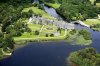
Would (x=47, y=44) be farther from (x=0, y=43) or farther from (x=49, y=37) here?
(x=0, y=43)

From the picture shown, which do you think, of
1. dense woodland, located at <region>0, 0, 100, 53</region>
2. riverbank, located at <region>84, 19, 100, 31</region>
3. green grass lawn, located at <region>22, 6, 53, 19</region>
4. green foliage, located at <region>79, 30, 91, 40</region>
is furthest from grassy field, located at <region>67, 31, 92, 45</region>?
green grass lawn, located at <region>22, 6, 53, 19</region>

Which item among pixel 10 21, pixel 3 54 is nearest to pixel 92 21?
pixel 10 21

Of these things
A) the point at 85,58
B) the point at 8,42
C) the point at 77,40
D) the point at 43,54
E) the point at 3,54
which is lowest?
the point at 85,58

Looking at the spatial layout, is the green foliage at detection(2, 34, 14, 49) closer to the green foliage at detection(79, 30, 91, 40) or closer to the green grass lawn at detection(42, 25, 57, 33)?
the green grass lawn at detection(42, 25, 57, 33)

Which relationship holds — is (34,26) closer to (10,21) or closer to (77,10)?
(10,21)

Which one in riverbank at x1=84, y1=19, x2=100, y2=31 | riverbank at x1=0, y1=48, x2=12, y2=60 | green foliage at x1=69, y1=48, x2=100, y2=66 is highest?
riverbank at x1=84, y1=19, x2=100, y2=31

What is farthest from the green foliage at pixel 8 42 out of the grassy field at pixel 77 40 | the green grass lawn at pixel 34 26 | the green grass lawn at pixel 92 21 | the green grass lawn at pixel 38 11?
the green grass lawn at pixel 92 21
